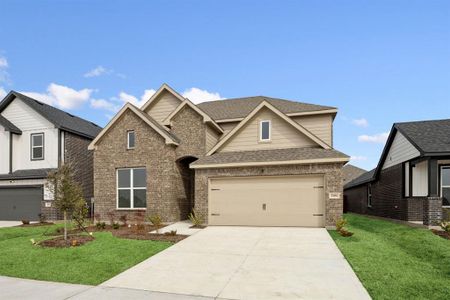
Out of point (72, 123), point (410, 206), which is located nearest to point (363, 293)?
point (410, 206)

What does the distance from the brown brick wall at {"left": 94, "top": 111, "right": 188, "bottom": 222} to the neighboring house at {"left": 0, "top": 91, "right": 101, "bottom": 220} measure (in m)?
4.07

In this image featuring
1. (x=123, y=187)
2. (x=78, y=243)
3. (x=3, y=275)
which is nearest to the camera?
(x=3, y=275)

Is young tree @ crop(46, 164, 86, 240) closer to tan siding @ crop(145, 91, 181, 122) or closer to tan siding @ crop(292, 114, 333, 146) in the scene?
tan siding @ crop(145, 91, 181, 122)

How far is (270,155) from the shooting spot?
1493 centimetres

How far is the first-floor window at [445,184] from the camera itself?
15406 mm

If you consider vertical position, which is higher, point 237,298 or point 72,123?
point 72,123

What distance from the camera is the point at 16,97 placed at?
21812 mm

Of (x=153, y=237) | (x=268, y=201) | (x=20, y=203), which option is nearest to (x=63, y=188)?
(x=153, y=237)

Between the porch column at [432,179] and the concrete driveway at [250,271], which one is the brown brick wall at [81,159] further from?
the porch column at [432,179]

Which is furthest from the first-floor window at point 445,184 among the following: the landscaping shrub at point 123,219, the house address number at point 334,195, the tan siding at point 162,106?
the landscaping shrub at point 123,219

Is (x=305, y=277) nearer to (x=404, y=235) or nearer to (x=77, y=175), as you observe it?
(x=404, y=235)

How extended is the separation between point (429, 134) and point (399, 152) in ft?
7.23

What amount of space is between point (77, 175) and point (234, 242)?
49.6ft

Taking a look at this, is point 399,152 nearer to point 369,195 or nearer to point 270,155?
point 369,195
